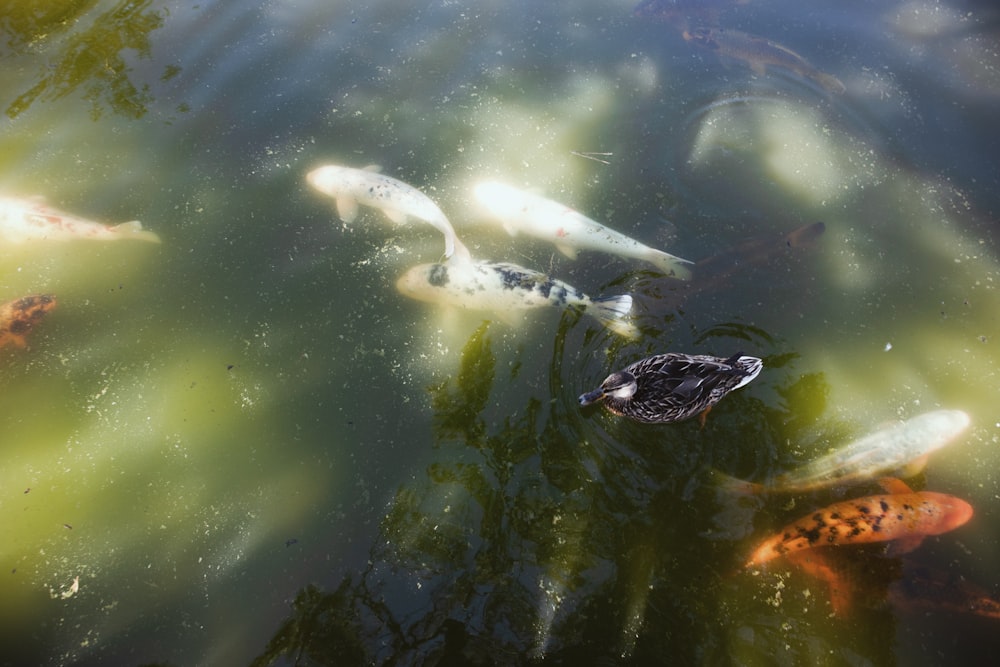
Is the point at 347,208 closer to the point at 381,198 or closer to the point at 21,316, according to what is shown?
the point at 381,198

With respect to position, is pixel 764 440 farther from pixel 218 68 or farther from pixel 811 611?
pixel 218 68

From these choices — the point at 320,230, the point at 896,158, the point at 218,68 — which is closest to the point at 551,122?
the point at 320,230

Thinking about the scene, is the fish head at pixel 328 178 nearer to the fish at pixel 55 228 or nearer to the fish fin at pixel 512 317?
the fish at pixel 55 228

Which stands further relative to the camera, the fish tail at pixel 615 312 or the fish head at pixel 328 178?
the fish head at pixel 328 178

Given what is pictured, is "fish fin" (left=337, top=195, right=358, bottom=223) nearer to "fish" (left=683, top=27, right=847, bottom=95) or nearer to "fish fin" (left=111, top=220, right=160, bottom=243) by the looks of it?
"fish fin" (left=111, top=220, right=160, bottom=243)

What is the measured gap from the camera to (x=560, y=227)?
454 centimetres

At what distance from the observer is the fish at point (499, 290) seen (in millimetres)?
4168

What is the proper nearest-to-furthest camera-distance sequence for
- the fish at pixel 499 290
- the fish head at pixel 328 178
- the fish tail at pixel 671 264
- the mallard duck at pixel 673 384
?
the mallard duck at pixel 673 384, the fish at pixel 499 290, the fish tail at pixel 671 264, the fish head at pixel 328 178

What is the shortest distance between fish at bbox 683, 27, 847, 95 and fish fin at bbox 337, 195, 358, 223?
3914 mm

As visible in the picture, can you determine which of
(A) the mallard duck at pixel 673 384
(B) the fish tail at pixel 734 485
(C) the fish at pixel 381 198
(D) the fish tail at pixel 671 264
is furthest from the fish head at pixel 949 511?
(C) the fish at pixel 381 198

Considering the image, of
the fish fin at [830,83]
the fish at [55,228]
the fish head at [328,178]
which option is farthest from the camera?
the fish fin at [830,83]

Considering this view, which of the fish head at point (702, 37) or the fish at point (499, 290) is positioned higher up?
the fish head at point (702, 37)

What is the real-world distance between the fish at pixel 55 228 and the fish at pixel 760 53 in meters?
5.68

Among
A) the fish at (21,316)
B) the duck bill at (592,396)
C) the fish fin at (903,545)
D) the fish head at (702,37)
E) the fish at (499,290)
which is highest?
the fish head at (702,37)
